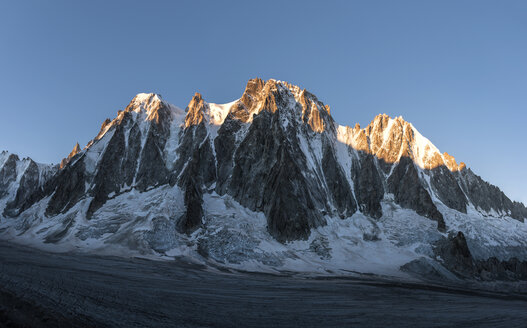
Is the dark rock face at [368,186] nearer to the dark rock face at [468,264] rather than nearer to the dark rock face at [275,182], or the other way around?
the dark rock face at [275,182]

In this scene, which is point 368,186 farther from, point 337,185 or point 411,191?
point 411,191

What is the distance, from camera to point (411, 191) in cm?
13312

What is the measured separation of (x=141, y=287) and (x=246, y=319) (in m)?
15.3

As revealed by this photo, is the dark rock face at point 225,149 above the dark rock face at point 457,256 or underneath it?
above

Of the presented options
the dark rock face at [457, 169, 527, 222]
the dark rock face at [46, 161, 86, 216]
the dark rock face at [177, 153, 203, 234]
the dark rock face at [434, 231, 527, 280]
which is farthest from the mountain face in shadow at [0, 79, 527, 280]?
the dark rock face at [434, 231, 527, 280]

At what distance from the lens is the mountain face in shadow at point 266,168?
11131cm

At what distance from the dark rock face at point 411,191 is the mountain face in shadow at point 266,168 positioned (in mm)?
387

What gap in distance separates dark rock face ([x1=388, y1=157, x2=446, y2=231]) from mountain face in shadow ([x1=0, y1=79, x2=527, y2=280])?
39 cm

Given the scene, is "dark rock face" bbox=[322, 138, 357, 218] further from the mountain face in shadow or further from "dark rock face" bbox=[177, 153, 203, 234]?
"dark rock face" bbox=[177, 153, 203, 234]

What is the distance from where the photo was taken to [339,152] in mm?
151250

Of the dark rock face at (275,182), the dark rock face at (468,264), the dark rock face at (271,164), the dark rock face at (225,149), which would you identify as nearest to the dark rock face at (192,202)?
the dark rock face at (271,164)

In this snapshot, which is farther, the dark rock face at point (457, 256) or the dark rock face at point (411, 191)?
the dark rock face at point (411, 191)

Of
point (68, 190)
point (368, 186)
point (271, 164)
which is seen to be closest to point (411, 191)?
point (368, 186)

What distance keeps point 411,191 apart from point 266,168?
6009 cm
